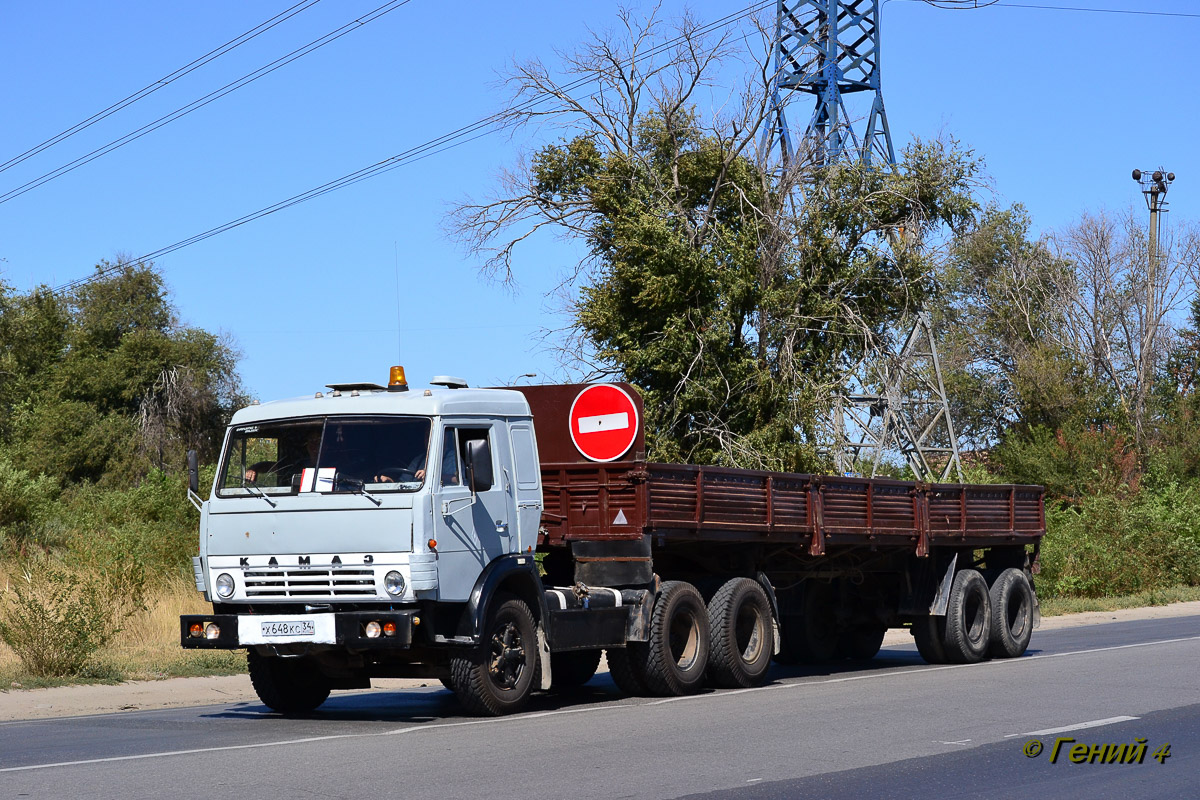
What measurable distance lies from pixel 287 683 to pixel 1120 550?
1058 inches

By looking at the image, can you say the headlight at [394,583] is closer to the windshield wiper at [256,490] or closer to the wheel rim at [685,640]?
the windshield wiper at [256,490]

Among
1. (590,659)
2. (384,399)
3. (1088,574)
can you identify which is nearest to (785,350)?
(1088,574)

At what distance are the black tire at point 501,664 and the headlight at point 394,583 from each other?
83cm

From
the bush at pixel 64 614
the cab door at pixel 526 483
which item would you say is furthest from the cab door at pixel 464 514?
the bush at pixel 64 614

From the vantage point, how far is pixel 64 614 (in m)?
14.8

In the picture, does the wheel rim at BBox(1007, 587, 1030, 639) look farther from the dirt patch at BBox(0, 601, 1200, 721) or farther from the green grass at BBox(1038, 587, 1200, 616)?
the green grass at BBox(1038, 587, 1200, 616)

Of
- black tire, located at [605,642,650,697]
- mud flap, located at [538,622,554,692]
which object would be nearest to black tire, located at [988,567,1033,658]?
black tire, located at [605,642,650,697]

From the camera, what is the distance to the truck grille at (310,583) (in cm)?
1026

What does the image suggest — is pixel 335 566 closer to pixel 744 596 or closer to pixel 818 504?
pixel 744 596

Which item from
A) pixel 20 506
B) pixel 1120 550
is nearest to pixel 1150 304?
pixel 1120 550

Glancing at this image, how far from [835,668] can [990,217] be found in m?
44.7

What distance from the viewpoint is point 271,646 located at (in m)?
10.4

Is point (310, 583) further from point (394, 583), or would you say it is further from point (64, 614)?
point (64, 614)

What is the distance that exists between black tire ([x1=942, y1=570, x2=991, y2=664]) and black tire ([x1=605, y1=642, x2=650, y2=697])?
5.56 m
